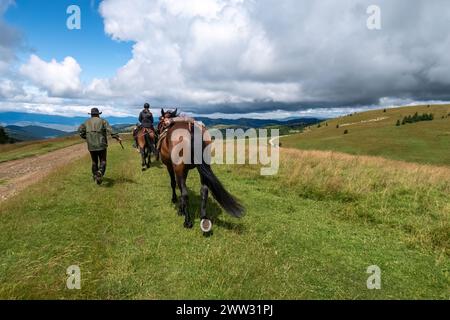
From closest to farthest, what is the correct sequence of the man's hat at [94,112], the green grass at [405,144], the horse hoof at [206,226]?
the horse hoof at [206,226]
the man's hat at [94,112]
the green grass at [405,144]

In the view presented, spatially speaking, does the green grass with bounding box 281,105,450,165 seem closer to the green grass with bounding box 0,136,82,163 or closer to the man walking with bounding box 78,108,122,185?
the man walking with bounding box 78,108,122,185

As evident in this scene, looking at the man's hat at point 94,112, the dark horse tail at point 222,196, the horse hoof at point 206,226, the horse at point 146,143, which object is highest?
the man's hat at point 94,112

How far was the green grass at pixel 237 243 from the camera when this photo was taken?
5656 mm

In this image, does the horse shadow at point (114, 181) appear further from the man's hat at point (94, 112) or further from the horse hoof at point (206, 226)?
the horse hoof at point (206, 226)

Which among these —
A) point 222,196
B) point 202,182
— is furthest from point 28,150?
point 222,196

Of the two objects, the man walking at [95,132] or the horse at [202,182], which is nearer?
the horse at [202,182]

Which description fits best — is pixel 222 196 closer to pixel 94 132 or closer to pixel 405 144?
pixel 94 132

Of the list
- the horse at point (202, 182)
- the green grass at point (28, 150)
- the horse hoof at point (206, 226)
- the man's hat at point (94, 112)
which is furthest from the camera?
the green grass at point (28, 150)

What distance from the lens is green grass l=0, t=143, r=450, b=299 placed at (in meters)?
5.66

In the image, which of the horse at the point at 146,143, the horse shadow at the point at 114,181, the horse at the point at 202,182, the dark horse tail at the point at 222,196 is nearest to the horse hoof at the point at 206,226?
the horse at the point at 202,182

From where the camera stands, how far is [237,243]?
7598 millimetres

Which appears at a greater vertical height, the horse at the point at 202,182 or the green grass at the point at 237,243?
the horse at the point at 202,182
